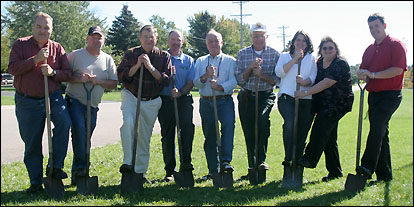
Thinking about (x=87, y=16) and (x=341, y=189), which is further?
(x=87, y=16)

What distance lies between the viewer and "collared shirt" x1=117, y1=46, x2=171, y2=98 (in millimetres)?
5832

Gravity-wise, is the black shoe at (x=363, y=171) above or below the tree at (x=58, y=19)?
below

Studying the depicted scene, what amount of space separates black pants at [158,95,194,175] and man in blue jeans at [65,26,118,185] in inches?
36.3

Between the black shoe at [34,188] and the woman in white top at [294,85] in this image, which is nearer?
the black shoe at [34,188]

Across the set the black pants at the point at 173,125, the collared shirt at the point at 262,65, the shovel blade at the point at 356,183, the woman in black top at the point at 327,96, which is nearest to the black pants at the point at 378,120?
the shovel blade at the point at 356,183

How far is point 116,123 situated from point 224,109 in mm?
9886

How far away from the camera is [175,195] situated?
552 centimetres

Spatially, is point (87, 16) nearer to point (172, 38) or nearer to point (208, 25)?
point (208, 25)

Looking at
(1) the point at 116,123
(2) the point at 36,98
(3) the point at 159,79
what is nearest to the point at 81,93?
(2) the point at 36,98

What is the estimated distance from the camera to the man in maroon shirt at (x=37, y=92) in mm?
5285

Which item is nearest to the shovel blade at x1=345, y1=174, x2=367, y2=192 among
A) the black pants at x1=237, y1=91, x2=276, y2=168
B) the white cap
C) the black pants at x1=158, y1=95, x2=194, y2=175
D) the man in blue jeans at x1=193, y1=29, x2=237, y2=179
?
the black pants at x1=237, y1=91, x2=276, y2=168

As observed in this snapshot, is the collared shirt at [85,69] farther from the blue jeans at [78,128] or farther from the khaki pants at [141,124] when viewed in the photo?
the khaki pants at [141,124]

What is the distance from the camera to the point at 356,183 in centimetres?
559

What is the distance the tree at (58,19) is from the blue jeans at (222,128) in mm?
25446
